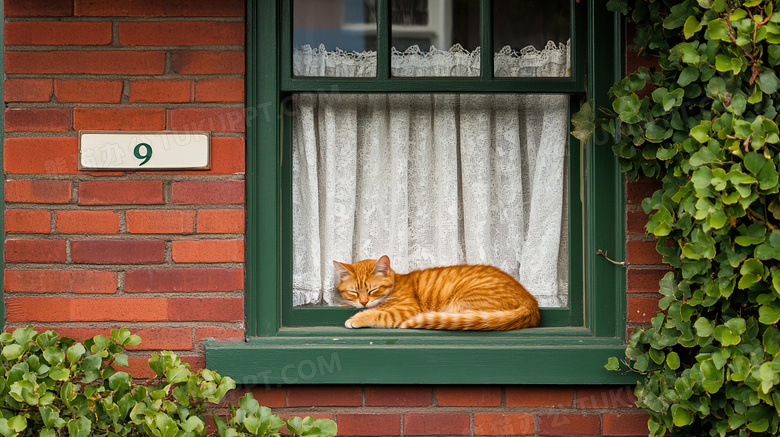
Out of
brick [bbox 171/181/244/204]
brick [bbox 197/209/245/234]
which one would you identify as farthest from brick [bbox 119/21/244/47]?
brick [bbox 197/209/245/234]

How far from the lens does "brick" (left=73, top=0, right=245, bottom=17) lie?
2344 mm

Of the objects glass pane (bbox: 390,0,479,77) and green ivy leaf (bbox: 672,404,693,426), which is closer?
green ivy leaf (bbox: 672,404,693,426)

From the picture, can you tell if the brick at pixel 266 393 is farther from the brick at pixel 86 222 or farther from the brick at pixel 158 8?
the brick at pixel 158 8

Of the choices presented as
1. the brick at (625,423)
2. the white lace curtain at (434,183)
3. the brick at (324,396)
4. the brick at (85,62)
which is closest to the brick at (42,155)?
the brick at (85,62)

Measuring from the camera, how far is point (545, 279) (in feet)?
8.57

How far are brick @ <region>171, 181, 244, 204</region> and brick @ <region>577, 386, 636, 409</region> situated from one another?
145cm

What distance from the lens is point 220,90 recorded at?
7.67 feet

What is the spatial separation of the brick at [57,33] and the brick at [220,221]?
738 millimetres

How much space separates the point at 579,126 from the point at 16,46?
6.81 feet

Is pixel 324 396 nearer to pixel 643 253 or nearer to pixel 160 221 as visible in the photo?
pixel 160 221

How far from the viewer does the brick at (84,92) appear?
91.9 inches

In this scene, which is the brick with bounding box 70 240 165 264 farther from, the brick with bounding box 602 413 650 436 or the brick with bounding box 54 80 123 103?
the brick with bounding box 602 413 650 436

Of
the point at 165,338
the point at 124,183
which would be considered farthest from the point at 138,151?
the point at 165,338

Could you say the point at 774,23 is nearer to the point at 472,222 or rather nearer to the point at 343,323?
the point at 472,222
